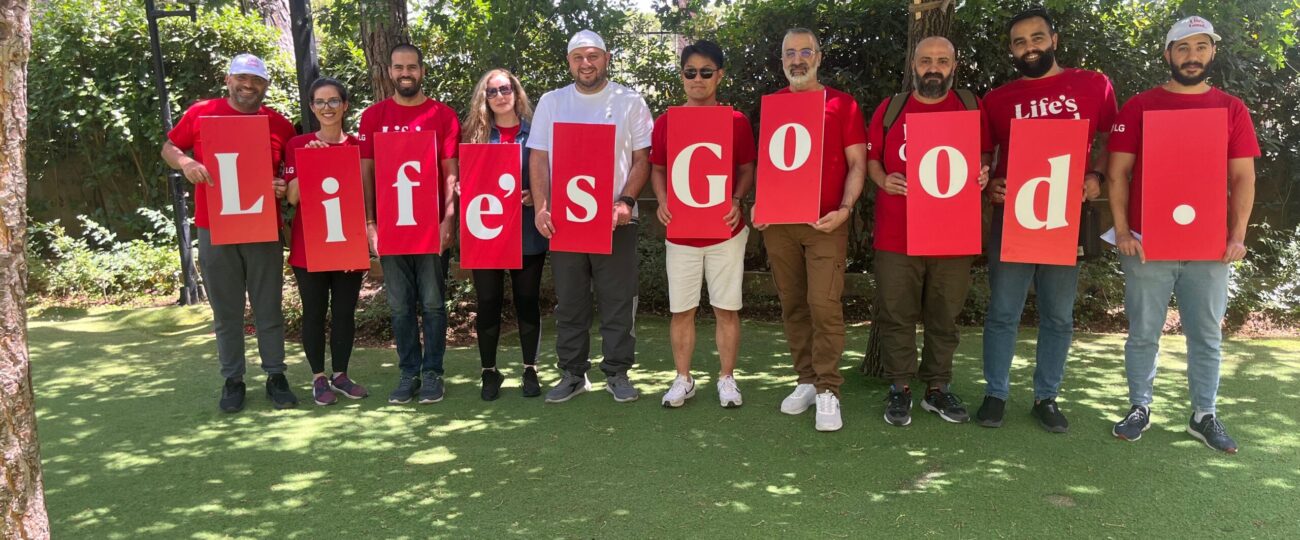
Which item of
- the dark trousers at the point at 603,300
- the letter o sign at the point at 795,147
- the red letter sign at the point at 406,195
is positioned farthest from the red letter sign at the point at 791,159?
the red letter sign at the point at 406,195

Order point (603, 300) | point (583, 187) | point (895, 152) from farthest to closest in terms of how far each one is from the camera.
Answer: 1. point (603, 300)
2. point (583, 187)
3. point (895, 152)

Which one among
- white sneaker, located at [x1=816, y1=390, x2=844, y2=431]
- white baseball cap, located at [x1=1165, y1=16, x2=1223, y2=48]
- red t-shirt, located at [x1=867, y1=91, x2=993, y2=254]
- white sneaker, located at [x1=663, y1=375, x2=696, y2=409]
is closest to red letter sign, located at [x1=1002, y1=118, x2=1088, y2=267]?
red t-shirt, located at [x1=867, y1=91, x2=993, y2=254]

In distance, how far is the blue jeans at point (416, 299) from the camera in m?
4.45

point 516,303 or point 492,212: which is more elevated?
point 492,212

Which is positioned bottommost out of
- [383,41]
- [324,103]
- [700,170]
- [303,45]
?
[700,170]

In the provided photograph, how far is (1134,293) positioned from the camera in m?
3.71

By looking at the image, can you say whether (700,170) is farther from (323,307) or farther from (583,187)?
(323,307)

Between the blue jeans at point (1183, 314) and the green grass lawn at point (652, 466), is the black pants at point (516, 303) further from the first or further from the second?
the blue jeans at point (1183, 314)

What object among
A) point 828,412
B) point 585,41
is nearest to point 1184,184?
point 828,412

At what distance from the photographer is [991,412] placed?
394cm

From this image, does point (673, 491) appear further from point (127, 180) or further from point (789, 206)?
point (127, 180)

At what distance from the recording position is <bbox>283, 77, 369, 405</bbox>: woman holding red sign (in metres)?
4.33

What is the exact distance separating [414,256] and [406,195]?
37 centimetres

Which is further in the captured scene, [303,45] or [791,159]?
[303,45]
